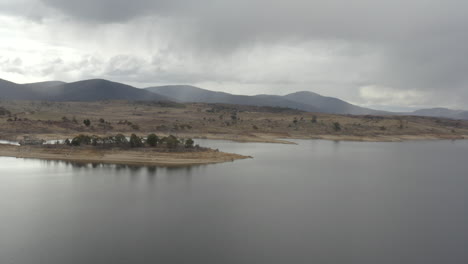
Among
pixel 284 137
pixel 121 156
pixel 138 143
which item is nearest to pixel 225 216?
pixel 121 156

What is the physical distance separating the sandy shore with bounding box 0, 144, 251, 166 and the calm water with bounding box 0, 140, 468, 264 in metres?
5.18

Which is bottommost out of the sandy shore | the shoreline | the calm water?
the calm water

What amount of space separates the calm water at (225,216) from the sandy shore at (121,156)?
5180 mm

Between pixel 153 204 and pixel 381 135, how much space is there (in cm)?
12576

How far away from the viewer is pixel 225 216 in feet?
120

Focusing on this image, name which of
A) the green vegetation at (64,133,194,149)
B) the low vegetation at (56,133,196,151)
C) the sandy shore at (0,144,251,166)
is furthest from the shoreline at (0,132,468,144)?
the low vegetation at (56,133,196,151)

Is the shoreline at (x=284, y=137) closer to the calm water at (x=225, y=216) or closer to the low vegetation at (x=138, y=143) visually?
the low vegetation at (x=138, y=143)

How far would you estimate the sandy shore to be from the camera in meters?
67.3

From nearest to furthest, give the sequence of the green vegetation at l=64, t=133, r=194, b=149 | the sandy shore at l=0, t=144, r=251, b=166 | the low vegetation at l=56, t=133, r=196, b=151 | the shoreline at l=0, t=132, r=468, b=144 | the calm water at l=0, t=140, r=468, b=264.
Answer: the calm water at l=0, t=140, r=468, b=264
the sandy shore at l=0, t=144, r=251, b=166
the low vegetation at l=56, t=133, r=196, b=151
the green vegetation at l=64, t=133, r=194, b=149
the shoreline at l=0, t=132, r=468, b=144

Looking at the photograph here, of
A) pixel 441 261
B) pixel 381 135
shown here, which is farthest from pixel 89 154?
pixel 381 135

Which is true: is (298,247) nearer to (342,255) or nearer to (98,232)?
(342,255)

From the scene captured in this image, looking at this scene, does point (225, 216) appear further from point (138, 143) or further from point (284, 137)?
point (284, 137)

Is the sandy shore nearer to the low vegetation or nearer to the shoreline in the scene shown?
the low vegetation

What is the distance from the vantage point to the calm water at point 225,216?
92.1ft
